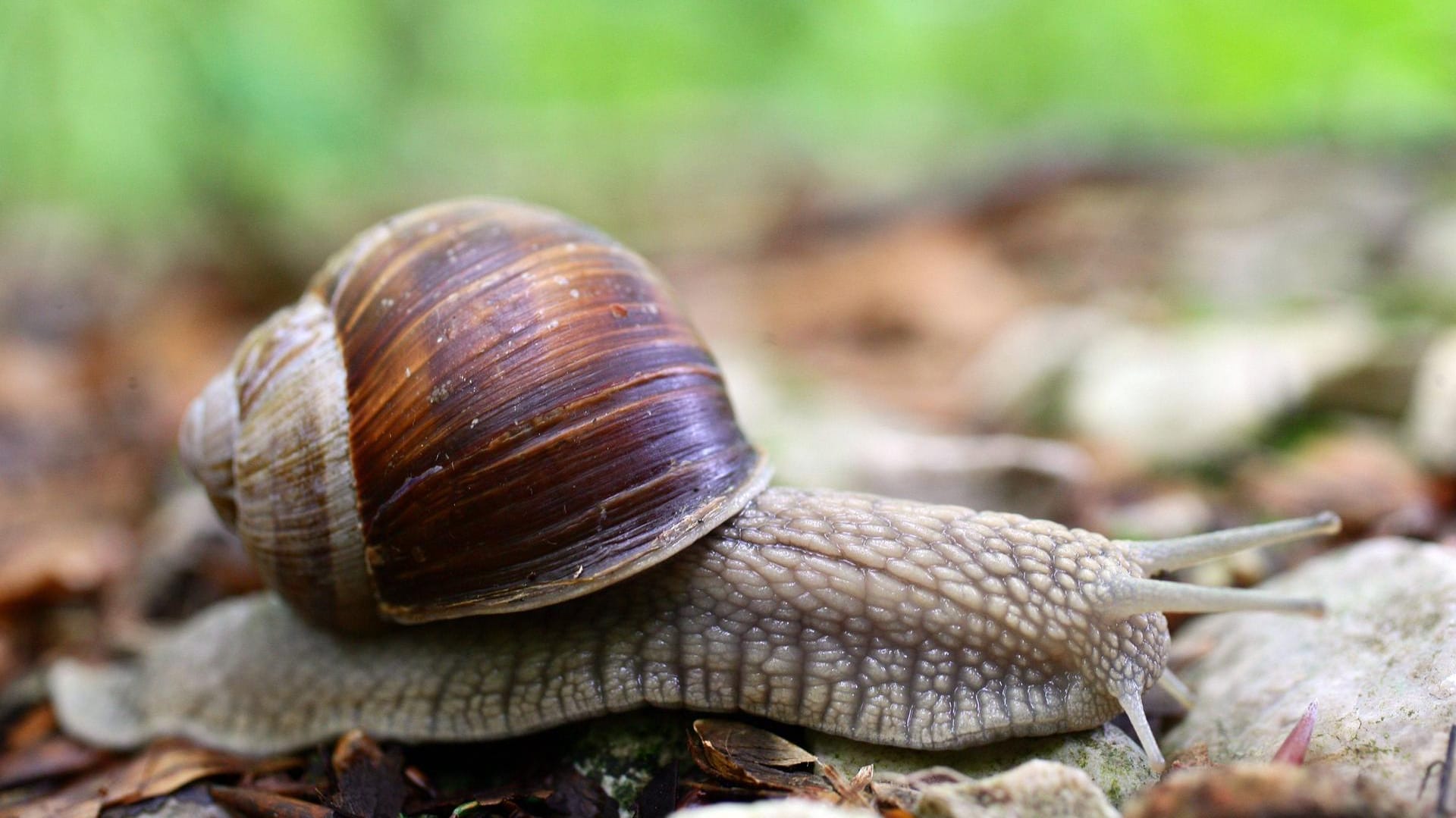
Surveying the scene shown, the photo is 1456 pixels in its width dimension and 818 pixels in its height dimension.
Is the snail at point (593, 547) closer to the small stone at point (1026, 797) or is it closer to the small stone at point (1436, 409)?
the small stone at point (1026, 797)

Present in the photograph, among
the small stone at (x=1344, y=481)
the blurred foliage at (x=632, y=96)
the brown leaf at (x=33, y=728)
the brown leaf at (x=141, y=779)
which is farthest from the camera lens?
the blurred foliage at (x=632, y=96)

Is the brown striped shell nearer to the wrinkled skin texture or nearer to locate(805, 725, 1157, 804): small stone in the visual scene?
the wrinkled skin texture

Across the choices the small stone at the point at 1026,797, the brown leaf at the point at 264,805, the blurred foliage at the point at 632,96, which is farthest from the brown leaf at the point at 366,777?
the blurred foliage at the point at 632,96

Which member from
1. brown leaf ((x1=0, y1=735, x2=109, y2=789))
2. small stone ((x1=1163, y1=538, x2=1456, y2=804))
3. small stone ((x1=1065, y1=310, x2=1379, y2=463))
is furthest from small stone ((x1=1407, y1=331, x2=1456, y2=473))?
brown leaf ((x1=0, y1=735, x2=109, y2=789))

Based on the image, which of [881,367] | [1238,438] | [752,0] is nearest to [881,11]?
[752,0]

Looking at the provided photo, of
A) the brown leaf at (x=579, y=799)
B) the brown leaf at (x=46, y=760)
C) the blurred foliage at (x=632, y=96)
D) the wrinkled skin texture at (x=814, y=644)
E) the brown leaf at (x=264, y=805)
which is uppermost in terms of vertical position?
the blurred foliage at (x=632, y=96)

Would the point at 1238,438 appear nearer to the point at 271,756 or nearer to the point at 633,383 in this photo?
the point at 633,383

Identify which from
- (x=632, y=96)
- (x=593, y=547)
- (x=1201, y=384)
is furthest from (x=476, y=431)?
(x=632, y=96)
